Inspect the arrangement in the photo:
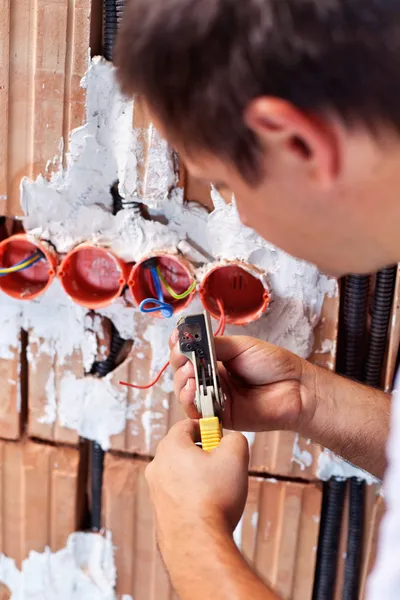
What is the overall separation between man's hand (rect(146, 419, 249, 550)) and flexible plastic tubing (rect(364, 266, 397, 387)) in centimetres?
41

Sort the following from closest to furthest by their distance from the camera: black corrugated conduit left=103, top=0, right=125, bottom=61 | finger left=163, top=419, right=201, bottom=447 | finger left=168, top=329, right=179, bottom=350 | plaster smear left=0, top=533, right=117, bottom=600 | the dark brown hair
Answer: the dark brown hair → finger left=163, top=419, right=201, bottom=447 → finger left=168, top=329, right=179, bottom=350 → black corrugated conduit left=103, top=0, right=125, bottom=61 → plaster smear left=0, top=533, right=117, bottom=600

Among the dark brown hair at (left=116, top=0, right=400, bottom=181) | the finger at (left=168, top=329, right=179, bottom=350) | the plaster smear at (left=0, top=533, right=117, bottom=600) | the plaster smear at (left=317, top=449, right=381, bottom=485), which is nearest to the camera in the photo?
the dark brown hair at (left=116, top=0, right=400, bottom=181)

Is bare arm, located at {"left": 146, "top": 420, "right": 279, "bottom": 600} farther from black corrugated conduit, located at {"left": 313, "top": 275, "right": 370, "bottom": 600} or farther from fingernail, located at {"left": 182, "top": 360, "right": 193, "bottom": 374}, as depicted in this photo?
black corrugated conduit, located at {"left": 313, "top": 275, "right": 370, "bottom": 600}

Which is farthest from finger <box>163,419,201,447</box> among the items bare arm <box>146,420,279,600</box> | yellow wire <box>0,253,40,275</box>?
yellow wire <box>0,253,40,275</box>

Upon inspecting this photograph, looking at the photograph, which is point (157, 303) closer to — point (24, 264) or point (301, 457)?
point (24, 264)

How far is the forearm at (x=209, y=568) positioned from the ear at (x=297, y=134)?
0.39 meters

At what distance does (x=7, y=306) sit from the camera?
Answer: 1177mm

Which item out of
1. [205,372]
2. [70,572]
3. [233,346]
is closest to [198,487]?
[205,372]

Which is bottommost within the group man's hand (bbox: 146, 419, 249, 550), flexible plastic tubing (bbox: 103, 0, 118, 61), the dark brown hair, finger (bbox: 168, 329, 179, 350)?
man's hand (bbox: 146, 419, 249, 550)

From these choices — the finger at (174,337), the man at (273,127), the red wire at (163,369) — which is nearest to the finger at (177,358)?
the finger at (174,337)

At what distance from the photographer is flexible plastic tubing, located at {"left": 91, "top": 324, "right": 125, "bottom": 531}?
1.18m

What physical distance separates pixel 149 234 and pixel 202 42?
588mm

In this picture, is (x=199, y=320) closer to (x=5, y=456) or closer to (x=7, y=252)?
(x=7, y=252)

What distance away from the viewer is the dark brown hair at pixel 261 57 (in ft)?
1.62
